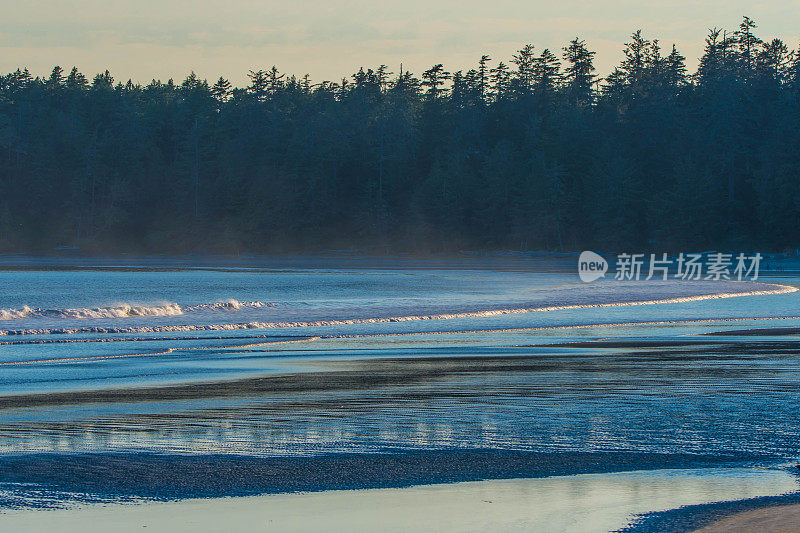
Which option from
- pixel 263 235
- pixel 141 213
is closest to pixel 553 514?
pixel 263 235

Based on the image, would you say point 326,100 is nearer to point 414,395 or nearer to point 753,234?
point 753,234

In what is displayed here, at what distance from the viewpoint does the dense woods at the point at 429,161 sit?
10494cm

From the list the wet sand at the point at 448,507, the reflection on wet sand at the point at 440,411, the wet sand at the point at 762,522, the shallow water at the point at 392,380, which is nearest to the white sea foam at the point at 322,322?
the shallow water at the point at 392,380

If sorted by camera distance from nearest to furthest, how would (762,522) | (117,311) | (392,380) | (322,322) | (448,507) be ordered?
(762,522) < (448,507) < (392,380) < (322,322) < (117,311)

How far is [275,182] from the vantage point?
127m

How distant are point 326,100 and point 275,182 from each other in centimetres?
2085

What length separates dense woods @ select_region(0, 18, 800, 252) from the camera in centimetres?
10494

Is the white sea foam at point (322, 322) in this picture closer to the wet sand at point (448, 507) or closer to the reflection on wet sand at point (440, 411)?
the reflection on wet sand at point (440, 411)

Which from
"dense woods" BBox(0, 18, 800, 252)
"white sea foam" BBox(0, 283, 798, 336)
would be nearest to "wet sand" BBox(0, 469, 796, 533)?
"white sea foam" BBox(0, 283, 798, 336)

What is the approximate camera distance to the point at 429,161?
128 meters

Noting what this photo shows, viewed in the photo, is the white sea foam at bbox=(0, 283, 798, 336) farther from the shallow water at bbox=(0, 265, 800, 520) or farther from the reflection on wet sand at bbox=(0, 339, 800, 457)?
the reflection on wet sand at bbox=(0, 339, 800, 457)

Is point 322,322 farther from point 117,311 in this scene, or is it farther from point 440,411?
point 440,411

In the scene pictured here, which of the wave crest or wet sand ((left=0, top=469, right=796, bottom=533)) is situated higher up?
wet sand ((left=0, top=469, right=796, bottom=533))

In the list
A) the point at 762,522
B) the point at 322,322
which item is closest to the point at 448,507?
the point at 762,522
